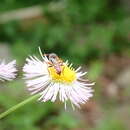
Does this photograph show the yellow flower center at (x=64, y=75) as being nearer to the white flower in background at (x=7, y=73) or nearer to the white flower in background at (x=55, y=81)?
the white flower in background at (x=55, y=81)

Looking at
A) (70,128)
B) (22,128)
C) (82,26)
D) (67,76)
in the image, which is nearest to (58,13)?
(82,26)

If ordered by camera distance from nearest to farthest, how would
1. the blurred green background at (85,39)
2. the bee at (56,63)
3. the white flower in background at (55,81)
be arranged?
the white flower in background at (55,81) → the bee at (56,63) → the blurred green background at (85,39)

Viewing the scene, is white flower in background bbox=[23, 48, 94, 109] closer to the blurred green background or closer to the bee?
the bee

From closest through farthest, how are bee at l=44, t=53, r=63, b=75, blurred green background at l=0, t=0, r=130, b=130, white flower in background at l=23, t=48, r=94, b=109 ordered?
white flower in background at l=23, t=48, r=94, b=109, bee at l=44, t=53, r=63, b=75, blurred green background at l=0, t=0, r=130, b=130

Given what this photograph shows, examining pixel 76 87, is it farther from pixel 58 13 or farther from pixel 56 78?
pixel 58 13

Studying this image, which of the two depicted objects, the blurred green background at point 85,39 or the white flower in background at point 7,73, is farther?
the blurred green background at point 85,39

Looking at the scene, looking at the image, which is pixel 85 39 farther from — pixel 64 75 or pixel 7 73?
pixel 7 73

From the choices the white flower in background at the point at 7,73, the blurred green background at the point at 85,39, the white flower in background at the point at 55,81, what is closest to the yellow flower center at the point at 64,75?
the white flower in background at the point at 55,81

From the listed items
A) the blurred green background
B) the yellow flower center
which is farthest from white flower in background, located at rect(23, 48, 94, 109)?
the blurred green background
